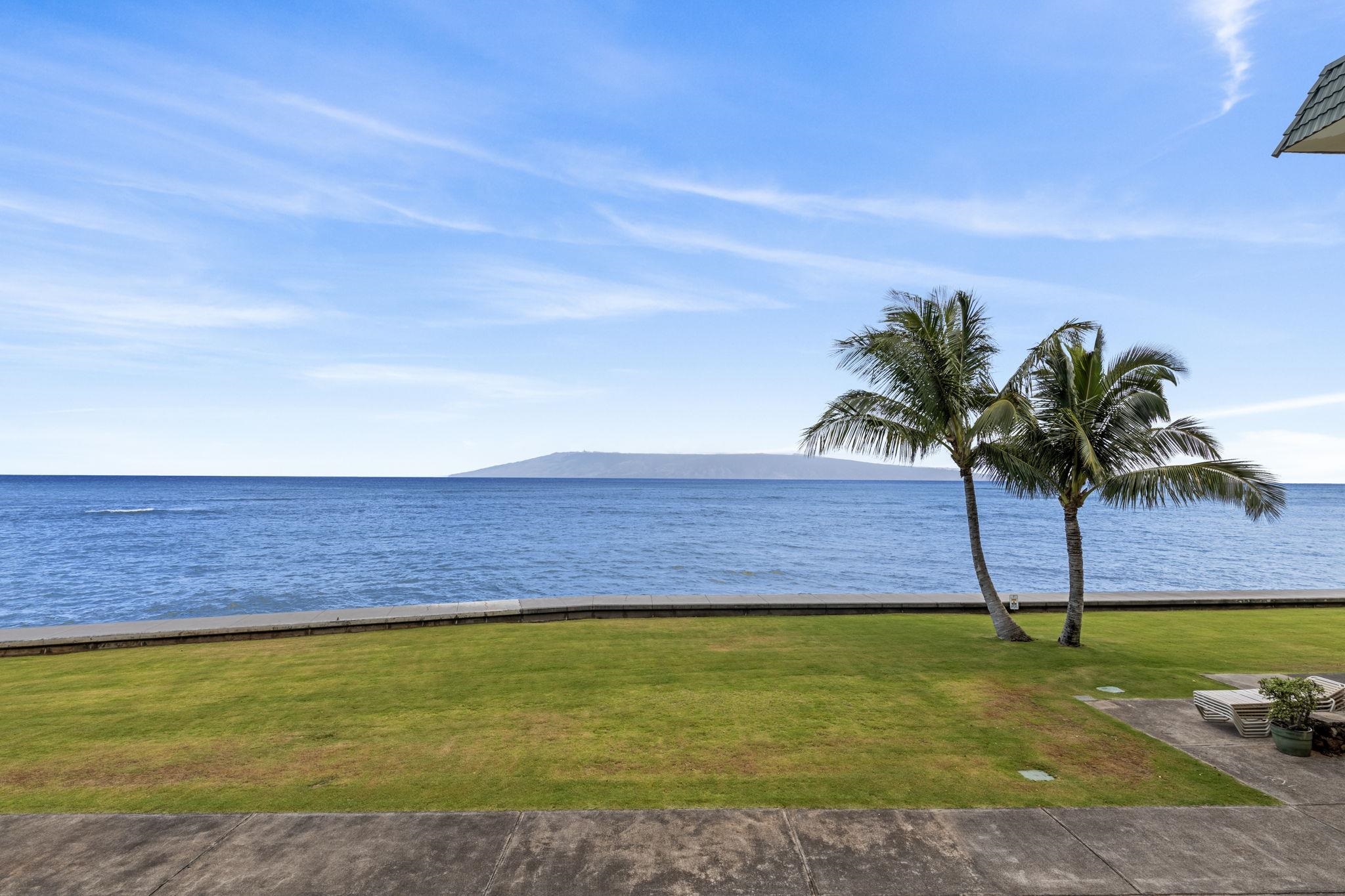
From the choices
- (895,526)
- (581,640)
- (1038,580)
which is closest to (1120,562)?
(1038,580)

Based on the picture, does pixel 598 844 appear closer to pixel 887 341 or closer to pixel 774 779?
pixel 774 779

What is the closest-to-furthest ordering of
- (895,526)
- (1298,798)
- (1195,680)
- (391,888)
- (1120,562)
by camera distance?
1. (391,888)
2. (1298,798)
3. (1195,680)
4. (1120,562)
5. (895,526)

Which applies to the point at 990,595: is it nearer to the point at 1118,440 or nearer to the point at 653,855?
the point at 1118,440

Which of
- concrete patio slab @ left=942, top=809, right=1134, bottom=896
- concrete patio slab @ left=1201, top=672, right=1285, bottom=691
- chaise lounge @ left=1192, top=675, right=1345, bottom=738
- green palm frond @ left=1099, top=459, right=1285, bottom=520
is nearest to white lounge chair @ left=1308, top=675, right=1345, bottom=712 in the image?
chaise lounge @ left=1192, top=675, right=1345, bottom=738

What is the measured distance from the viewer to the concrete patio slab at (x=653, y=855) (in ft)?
16.1

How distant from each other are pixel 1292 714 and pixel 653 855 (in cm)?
702

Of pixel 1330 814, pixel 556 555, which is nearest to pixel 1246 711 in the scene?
pixel 1330 814

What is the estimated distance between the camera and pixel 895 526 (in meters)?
77.8

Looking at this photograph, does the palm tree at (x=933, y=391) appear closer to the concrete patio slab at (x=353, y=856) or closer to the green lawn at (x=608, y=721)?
the green lawn at (x=608, y=721)

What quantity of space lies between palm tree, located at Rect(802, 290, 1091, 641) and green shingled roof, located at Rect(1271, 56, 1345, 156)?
533cm

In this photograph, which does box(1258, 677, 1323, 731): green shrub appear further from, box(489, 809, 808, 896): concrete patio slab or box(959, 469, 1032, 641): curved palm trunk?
box(489, 809, 808, 896): concrete patio slab

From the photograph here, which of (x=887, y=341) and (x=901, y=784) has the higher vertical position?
(x=887, y=341)

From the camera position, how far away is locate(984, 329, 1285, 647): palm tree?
39.9ft

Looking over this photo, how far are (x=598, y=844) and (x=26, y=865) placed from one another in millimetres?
4120
